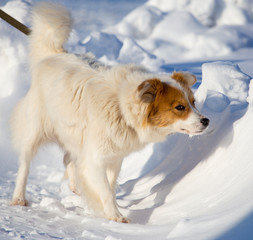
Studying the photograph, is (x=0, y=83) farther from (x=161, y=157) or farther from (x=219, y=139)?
(x=219, y=139)

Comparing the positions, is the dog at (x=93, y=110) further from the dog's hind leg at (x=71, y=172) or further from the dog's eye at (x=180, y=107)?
the dog's hind leg at (x=71, y=172)

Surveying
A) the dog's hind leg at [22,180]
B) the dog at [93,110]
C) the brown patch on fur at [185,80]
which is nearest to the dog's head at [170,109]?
the dog at [93,110]

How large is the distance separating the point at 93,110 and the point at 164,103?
681 mm

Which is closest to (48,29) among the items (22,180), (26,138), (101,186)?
(26,138)

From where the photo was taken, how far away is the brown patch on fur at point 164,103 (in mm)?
3150

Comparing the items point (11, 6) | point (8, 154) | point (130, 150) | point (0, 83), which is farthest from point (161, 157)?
point (11, 6)

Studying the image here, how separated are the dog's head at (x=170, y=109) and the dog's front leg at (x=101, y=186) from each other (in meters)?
0.60

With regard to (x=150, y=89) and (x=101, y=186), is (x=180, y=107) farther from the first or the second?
(x=101, y=186)

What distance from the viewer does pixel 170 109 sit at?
3.19 meters

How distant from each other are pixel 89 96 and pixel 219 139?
1.38m

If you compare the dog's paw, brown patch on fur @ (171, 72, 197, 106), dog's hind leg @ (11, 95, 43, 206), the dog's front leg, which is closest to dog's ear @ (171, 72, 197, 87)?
brown patch on fur @ (171, 72, 197, 106)

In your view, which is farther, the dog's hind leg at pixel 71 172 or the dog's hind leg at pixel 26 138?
the dog's hind leg at pixel 71 172

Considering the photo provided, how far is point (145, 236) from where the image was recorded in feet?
8.59

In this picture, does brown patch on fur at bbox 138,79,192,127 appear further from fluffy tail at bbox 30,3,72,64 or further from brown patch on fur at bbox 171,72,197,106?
fluffy tail at bbox 30,3,72,64
